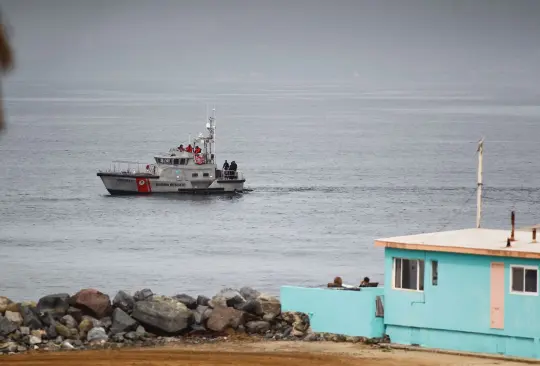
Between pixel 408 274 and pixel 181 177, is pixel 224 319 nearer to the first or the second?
pixel 408 274

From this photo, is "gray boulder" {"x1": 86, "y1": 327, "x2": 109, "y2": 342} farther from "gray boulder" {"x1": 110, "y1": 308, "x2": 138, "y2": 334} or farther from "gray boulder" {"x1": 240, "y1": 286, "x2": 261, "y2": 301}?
"gray boulder" {"x1": 240, "y1": 286, "x2": 261, "y2": 301}

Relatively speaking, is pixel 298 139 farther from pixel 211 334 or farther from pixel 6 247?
pixel 211 334

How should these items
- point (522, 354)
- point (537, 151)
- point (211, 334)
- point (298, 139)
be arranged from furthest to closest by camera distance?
point (298, 139)
point (537, 151)
point (211, 334)
point (522, 354)

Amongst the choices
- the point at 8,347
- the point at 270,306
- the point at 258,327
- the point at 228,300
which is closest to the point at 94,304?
the point at 228,300

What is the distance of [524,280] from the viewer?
976 inches

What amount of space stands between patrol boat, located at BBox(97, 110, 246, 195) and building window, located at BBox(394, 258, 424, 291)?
6063 cm

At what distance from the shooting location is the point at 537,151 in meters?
150

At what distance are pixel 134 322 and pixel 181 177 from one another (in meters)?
60.8

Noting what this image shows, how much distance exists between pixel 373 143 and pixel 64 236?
10508cm

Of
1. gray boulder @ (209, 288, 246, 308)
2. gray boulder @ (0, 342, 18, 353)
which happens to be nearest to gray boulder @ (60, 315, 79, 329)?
gray boulder @ (0, 342, 18, 353)

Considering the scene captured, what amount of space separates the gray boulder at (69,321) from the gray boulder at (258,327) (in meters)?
3.43

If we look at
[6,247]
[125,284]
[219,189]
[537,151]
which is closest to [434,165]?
[537,151]

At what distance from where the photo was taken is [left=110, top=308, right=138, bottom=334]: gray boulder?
94.9 ft

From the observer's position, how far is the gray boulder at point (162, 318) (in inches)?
1145
